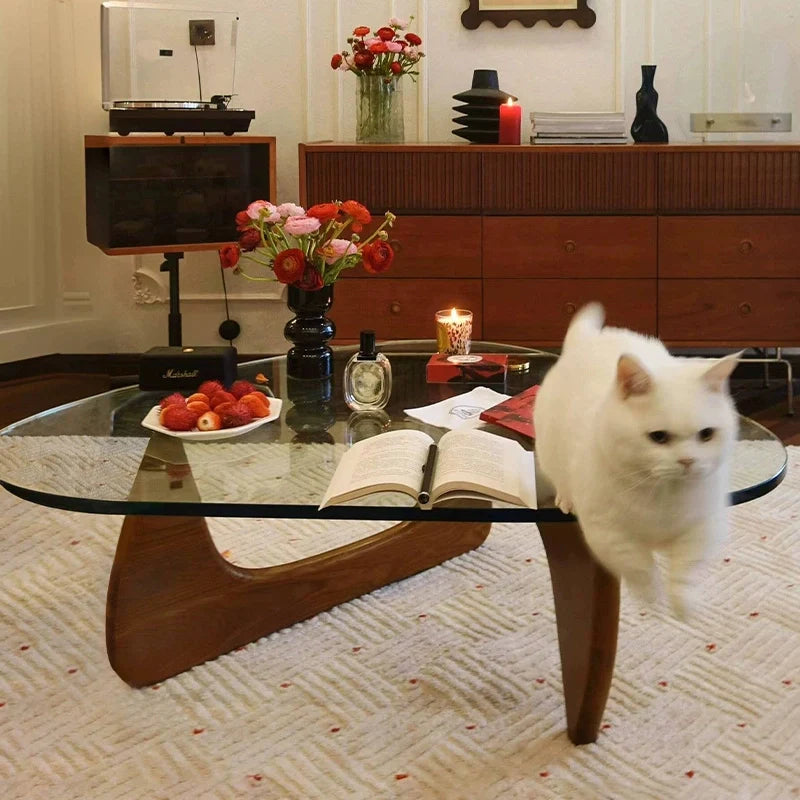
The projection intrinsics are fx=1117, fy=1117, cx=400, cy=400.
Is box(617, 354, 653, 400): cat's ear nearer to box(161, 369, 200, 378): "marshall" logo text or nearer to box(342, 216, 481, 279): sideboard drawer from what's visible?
box(161, 369, 200, 378): "marshall" logo text

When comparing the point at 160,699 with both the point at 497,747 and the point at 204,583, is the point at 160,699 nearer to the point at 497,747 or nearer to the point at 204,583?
the point at 204,583

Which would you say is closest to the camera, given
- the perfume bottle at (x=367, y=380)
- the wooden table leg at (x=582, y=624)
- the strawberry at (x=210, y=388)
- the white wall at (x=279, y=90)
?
the wooden table leg at (x=582, y=624)

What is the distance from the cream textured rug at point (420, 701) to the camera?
68.0 inches

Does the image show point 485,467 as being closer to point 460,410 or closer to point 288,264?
point 460,410

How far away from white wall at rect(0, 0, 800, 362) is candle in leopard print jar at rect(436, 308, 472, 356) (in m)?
1.86

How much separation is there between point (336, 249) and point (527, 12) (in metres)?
2.15

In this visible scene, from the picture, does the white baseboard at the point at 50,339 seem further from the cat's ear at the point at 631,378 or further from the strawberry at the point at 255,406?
the cat's ear at the point at 631,378

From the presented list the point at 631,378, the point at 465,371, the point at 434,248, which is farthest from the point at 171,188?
the point at 631,378

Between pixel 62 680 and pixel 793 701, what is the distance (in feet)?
4.29

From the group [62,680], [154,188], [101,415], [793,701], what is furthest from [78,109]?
[793,701]

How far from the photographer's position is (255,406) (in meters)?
2.06

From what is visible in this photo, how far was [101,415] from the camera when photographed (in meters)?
2.12

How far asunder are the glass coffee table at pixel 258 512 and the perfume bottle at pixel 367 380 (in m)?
0.03

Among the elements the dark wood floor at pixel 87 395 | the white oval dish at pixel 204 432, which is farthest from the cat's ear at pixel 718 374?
the dark wood floor at pixel 87 395
